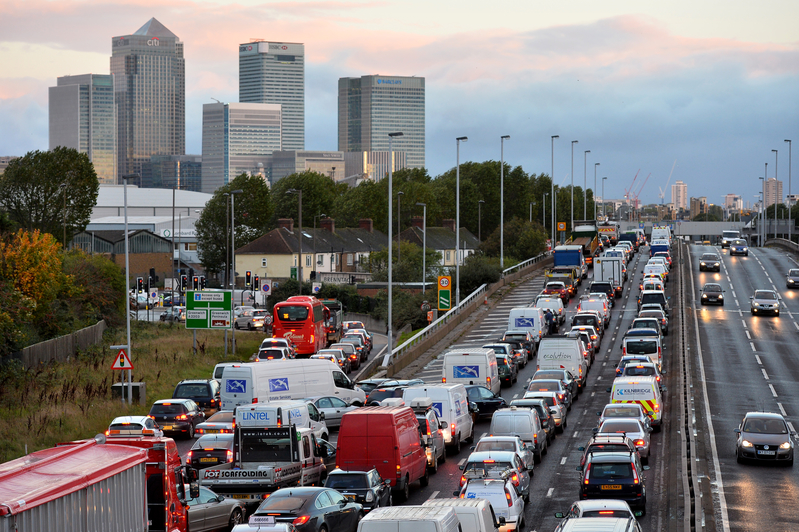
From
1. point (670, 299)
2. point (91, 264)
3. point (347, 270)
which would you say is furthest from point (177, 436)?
point (347, 270)

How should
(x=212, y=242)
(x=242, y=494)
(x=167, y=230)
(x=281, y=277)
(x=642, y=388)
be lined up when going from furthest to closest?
(x=167, y=230) < (x=212, y=242) < (x=281, y=277) < (x=642, y=388) < (x=242, y=494)

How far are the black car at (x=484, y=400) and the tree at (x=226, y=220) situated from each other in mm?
77525

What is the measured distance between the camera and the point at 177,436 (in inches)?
1272

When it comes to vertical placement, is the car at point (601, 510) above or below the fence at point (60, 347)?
above

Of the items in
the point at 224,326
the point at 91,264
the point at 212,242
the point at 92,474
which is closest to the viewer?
the point at 92,474

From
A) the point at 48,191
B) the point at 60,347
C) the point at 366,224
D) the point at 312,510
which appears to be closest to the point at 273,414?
the point at 312,510

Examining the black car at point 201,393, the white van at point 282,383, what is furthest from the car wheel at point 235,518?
the black car at point 201,393

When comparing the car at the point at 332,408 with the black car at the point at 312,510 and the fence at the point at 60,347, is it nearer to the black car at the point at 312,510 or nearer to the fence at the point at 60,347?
the black car at the point at 312,510

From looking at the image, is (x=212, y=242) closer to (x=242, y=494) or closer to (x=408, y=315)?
(x=408, y=315)

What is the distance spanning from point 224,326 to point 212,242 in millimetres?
71792

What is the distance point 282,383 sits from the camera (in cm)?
3434

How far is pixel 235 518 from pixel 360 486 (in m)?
2.59

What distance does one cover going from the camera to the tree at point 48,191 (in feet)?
278

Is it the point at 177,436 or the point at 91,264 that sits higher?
the point at 91,264
